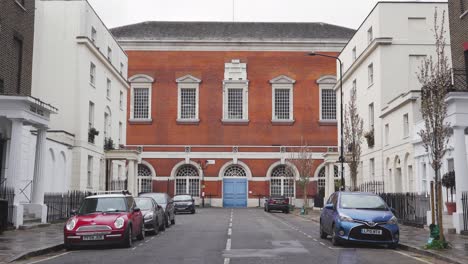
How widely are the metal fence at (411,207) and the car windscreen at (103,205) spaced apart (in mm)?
13120

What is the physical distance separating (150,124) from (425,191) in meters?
36.0

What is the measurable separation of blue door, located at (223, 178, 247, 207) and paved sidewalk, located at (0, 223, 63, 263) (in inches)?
1376

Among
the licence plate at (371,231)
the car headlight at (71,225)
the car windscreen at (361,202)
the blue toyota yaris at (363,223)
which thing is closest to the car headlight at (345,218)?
the blue toyota yaris at (363,223)

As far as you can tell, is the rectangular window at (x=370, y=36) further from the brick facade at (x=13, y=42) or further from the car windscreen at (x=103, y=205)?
the car windscreen at (x=103, y=205)

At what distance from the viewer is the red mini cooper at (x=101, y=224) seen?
16172mm

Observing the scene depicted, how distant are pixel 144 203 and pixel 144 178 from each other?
35.5 metres

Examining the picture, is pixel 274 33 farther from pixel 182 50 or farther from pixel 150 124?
pixel 150 124

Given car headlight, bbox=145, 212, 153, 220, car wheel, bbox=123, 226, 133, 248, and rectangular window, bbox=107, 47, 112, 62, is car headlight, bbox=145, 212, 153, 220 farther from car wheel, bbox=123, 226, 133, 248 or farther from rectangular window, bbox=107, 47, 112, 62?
rectangular window, bbox=107, 47, 112, 62

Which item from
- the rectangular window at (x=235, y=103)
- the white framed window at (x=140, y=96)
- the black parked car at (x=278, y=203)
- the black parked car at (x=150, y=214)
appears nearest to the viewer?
the black parked car at (x=150, y=214)

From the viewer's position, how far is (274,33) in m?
62.1

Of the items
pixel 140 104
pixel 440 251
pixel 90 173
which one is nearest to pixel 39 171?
pixel 90 173

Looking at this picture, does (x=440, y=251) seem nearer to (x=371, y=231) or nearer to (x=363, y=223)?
(x=371, y=231)

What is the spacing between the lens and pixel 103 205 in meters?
17.8

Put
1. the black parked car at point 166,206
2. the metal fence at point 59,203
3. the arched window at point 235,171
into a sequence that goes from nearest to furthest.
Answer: the black parked car at point 166,206 → the metal fence at point 59,203 → the arched window at point 235,171
